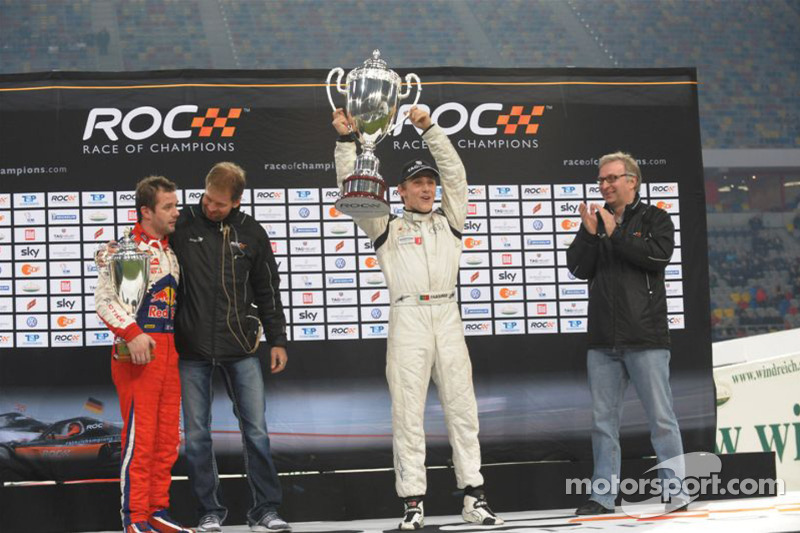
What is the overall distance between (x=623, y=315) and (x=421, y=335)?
2.90ft

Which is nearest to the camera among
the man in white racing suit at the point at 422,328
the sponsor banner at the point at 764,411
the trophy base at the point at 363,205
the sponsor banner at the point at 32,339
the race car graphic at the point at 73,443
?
the trophy base at the point at 363,205

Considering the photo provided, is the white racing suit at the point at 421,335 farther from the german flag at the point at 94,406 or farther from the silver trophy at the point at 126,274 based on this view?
the german flag at the point at 94,406

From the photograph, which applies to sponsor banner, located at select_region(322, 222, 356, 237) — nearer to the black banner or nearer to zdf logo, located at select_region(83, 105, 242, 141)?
the black banner

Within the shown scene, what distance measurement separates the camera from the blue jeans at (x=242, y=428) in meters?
3.83

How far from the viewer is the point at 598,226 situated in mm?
3961

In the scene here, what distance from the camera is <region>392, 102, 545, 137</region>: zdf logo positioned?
4.94 meters

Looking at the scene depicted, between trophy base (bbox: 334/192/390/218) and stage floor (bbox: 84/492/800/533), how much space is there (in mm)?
1269

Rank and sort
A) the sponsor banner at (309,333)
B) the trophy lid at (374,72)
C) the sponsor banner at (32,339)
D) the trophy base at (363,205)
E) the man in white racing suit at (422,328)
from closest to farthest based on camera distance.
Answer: the trophy base at (363,205) → the man in white racing suit at (422,328) → the trophy lid at (374,72) → the sponsor banner at (32,339) → the sponsor banner at (309,333)

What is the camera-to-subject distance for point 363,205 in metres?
3.70

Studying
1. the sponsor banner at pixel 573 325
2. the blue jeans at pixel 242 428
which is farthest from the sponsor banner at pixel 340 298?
the sponsor banner at pixel 573 325

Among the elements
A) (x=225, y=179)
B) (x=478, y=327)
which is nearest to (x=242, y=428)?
(x=225, y=179)

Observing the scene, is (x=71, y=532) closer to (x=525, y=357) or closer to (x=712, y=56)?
(x=525, y=357)

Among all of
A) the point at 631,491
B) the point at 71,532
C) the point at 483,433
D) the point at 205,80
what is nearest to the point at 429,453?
the point at 483,433

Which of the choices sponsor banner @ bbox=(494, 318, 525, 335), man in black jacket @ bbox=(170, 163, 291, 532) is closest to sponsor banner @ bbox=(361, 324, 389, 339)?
sponsor banner @ bbox=(494, 318, 525, 335)
